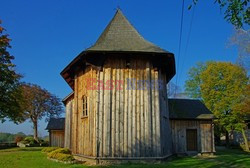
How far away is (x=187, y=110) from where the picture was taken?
21500mm

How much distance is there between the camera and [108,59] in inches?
589

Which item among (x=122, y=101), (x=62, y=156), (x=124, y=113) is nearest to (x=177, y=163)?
(x=124, y=113)

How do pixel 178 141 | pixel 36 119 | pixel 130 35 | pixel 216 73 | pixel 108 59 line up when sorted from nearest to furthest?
pixel 108 59 < pixel 130 35 < pixel 178 141 < pixel 216 73 < pixel 36 119

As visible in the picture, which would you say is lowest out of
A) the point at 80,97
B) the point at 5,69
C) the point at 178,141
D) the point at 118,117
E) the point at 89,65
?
the point at 178,141

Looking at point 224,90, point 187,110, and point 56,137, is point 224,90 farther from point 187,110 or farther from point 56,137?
point 56,137

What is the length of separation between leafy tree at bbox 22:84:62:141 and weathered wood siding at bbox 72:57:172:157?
4025 cm

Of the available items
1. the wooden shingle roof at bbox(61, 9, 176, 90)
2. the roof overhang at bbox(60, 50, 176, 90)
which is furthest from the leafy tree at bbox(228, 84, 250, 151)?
the roof overhang at bbox(60, 50, 176, 90)

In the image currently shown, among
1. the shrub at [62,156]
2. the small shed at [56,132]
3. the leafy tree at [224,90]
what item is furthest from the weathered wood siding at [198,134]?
the small shed at [56,132]

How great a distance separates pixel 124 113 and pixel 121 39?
440 centimetres

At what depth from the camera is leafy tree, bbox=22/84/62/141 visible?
5252 cm

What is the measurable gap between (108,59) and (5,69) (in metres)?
16.7

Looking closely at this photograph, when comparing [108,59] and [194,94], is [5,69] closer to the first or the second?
[108,59]

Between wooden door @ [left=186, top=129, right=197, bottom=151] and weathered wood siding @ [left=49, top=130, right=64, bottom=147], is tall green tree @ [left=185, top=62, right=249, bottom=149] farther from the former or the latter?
weathered wood siding @ [left=49, top=130, right=64, bottom=147]

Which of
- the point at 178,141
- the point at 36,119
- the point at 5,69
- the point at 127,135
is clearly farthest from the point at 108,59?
the point at 36,119
